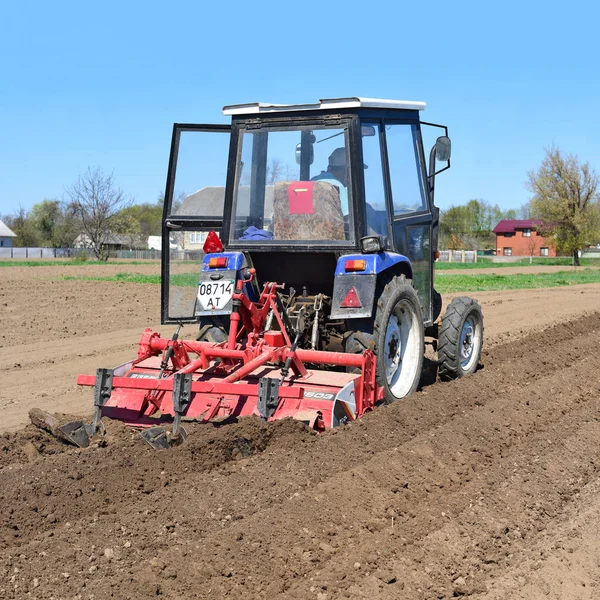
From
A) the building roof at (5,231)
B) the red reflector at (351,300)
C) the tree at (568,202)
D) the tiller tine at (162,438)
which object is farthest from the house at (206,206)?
the building roof at (5,231)

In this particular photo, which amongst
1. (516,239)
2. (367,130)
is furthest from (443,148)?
(516,239)

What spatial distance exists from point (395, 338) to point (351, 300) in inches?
29.3

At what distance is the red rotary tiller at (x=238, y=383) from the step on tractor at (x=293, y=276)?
12 mm

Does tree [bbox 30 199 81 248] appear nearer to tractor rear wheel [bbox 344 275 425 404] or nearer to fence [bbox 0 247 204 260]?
fence [bbox 0 247 204 260]

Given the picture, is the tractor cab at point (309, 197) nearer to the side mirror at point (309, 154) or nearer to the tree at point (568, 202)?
the side mirror at point (309, 154)

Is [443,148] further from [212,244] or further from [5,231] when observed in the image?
[5,231]

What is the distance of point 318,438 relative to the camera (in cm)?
571

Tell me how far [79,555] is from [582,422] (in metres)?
4.43

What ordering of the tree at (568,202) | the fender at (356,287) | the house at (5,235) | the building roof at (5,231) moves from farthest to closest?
the house at (5,235), the building roof at (5,231), the tree at (568,202), the fender at (356,287)

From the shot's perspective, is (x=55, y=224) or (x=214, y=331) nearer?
(x=214, y=331)

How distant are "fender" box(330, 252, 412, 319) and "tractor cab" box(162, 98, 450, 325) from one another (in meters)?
0.03

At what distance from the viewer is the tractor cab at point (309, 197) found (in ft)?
22.0

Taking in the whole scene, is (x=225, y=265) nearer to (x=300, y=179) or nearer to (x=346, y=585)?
(x=300, y=179)

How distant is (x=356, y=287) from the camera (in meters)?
6.50
